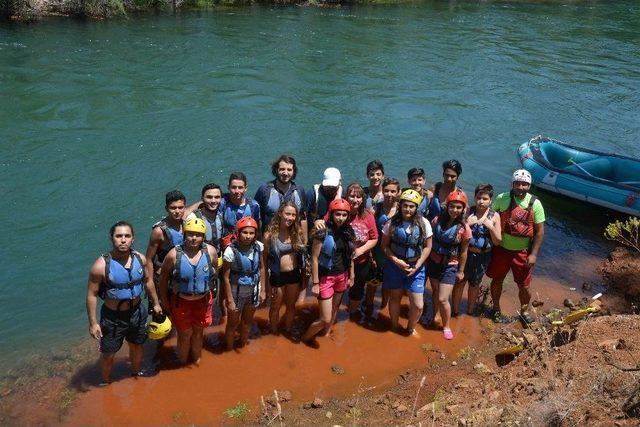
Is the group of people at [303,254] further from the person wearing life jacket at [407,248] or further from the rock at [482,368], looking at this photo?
the rock at [482,368]

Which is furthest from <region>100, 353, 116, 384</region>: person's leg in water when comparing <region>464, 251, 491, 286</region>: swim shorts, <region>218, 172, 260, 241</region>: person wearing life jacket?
<region>464, 251, 491, 286</region>: swim shorts

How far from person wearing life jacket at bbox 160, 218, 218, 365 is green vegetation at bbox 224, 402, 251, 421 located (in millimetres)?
921

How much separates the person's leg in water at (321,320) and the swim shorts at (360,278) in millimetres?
577

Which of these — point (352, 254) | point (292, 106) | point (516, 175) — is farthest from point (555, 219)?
point (292, 106)

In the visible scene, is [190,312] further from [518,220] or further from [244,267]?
[518,220]

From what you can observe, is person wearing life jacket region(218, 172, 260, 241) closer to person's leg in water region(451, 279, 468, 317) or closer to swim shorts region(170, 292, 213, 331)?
swim shorts region(170, 292, 213, 331)

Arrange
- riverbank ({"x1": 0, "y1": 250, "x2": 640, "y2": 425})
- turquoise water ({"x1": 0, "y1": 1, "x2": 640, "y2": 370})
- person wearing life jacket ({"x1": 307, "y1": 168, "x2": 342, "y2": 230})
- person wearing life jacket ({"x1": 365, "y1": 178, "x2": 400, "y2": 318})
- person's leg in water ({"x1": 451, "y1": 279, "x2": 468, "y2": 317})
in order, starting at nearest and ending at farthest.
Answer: riverbank ({"x1": 0, "y1": 250, "x2": 640, "y2": 425})
person wearing life jacket ({"x1": 365, "y1": 178, "x2": 400, "y2": 318})
person wearing life jacket ({"x1": 307, "y1": 168, "x2": 342, "y2": 230})
person's leg in water ({"x1": 451, "y1": 279, "x2": 468, "y2": 317})
turquoise water ({"x1": 0, "y1": 1, "x2": 640, "y2": 370})

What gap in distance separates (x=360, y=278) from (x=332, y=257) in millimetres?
943

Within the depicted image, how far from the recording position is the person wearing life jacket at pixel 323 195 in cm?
715

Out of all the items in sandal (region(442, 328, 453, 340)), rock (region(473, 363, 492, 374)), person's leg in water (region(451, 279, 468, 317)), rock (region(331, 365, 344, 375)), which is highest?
person's leg in water (region(451, 279, 468, 317))

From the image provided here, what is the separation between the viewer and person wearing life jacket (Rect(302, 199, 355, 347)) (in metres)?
6.58

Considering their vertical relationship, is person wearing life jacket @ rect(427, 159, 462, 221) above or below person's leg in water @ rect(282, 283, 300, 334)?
above

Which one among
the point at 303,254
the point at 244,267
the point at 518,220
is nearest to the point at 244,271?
the point at 244,267

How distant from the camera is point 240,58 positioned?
21.8 m
